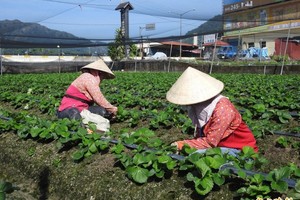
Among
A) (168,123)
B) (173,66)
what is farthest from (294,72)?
(168,123)

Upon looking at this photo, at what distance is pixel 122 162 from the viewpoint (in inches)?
124

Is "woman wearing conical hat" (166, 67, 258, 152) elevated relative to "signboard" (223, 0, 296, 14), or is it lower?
lower

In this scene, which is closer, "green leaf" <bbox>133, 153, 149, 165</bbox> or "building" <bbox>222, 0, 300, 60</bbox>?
"green leaf" <bbox>133, 153, 149, 165</bbox>

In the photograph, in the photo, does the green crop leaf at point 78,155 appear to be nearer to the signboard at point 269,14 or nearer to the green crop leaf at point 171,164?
the green crop leaf at point 171,164

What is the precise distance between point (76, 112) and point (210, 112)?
7.59ft

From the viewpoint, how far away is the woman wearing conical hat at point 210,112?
120 inches

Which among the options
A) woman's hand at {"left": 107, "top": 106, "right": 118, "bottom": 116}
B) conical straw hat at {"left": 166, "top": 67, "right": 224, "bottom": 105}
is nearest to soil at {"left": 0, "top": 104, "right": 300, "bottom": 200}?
conical straw hat at {"left": 166, "top": 67, "right": 224, "bottom": 105}

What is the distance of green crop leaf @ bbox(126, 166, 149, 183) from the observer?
2836 mm

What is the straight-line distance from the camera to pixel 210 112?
3127mm

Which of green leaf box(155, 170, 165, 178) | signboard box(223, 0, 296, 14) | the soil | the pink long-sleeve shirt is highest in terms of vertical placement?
signboard box(223, 0, 296, 14)

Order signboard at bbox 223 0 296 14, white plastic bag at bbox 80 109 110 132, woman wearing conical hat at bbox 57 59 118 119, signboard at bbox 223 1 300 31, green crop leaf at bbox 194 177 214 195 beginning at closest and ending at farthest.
A: green crop leaf at bbox 194 177 214 195
white plastic bag at bbox 80 109 110 132
woman wearing conical hat at bbox 57 59 118 119
signboard at bbox 223 1 300 31
signboard at bbox 223 0 296 14

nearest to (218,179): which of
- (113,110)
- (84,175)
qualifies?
(84,175)

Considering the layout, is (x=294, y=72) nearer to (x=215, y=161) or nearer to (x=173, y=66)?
(x=173, y=66)

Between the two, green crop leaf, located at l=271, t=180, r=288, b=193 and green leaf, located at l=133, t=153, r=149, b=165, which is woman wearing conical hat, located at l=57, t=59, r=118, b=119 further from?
green crop leaf, located at l=271, t=180, r=288, b=193
